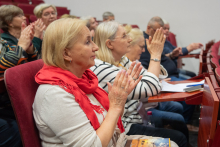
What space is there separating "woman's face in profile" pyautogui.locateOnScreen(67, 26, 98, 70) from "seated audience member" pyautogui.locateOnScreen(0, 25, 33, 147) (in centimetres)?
52

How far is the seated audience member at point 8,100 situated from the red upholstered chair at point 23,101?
314mm

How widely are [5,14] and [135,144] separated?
5.02 feet

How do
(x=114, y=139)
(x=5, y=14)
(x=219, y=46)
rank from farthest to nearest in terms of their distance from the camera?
(x=219, y=46) < (x=5, y=14) < (x=114, y=139)

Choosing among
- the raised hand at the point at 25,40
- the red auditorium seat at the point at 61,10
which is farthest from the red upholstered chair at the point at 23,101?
the red auditorium seat at the point at 61,10

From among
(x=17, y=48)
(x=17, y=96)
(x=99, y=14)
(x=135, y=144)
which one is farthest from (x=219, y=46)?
(x=99, y=14)

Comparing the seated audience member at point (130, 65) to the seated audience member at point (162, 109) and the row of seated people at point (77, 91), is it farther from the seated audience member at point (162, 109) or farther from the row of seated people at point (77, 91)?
the seated audience member at point (162, 109)

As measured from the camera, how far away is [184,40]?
16.3ft

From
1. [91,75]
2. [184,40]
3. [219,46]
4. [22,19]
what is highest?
[22,19]

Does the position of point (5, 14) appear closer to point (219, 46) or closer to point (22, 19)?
point (22, 19)

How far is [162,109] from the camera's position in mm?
1841

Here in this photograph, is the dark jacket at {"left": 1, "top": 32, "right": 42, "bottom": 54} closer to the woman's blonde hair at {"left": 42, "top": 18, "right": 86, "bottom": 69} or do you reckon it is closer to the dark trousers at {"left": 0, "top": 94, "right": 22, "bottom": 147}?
the dark trousers at {"left": 0, "top": 94, "right": 22, "bottom": 147}

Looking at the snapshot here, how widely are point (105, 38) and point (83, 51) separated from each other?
0.56 meters

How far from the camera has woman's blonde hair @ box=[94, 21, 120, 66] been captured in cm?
141

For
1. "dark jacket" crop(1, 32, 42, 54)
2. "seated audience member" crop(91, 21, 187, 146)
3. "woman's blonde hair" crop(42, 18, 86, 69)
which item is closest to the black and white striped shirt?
"seated audience member" crop(91, 21, 187, 146)
